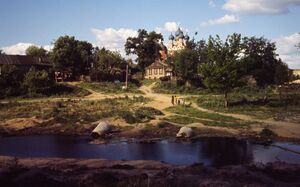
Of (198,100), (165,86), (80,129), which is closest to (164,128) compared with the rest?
(80,129)

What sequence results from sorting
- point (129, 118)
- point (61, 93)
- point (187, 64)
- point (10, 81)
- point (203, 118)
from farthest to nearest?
point (187, 64) → point (10, 81) → point (61, 93) → point (203, 118) → point (129, 118)

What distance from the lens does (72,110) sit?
5712 centimetres

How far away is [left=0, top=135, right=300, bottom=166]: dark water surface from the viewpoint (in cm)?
3300

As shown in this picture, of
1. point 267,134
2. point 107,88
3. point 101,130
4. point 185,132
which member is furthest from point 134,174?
point 107,88

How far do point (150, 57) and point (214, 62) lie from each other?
6150 cm

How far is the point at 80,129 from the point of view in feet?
154

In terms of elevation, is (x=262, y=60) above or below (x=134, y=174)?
above

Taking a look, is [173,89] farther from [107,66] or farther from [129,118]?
[129,118]

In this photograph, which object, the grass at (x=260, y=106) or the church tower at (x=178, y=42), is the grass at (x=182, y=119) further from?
the church tower at (x=178, y=42)

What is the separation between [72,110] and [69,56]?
3741 centimetres

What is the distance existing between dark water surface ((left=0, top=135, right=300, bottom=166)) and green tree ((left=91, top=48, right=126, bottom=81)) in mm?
55900

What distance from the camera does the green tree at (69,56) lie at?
90.8 meters

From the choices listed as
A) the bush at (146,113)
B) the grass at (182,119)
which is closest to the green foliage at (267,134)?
the grass at (182,119)

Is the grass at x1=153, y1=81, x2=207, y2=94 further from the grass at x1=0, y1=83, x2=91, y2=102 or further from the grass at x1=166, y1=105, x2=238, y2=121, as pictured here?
the grass at x1=166, y1=105, x2=238, y2=121
